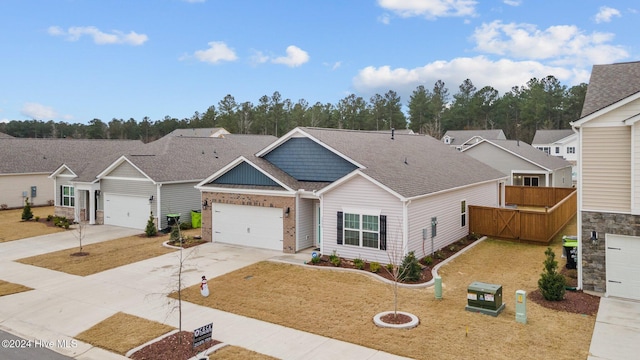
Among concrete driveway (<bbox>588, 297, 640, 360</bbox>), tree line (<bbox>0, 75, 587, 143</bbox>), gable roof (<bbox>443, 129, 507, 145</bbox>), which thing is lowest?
concrete driveway (<bbox>588, 297, 640, 360</bbox>)

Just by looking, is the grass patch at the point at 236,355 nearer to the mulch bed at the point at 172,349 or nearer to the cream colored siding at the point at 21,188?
the mulch bed at the point at 172,349

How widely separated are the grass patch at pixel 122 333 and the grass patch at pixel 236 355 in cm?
205

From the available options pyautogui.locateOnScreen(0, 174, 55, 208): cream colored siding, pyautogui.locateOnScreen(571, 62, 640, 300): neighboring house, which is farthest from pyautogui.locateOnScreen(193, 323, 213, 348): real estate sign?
pyautogui.locateOnScreen(0, 174, 55, 208): cream colored siding

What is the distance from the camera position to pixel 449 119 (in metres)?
94.6

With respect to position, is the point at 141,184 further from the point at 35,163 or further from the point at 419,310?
the point at 419,310

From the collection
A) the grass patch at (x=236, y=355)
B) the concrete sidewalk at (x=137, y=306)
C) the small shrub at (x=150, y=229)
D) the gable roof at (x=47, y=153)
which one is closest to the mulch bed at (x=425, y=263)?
the concrete sidewalk at (x=137, y=306)

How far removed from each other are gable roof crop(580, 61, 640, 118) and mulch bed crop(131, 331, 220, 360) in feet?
40.9

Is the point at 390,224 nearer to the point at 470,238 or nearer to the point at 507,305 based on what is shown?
the point at 507,305

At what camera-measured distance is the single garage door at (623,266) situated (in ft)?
41.9

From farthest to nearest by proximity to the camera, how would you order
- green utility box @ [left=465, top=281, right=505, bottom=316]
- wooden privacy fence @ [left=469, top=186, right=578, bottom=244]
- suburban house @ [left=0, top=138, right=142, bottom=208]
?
suburban house @ [left=0, top=138, right=142, bottom=208] → wooden privacy fence @ [left=469, top=186, right=578, bottom=244] → green utility box @ [left=465, top=281, right=505, bottom=316]

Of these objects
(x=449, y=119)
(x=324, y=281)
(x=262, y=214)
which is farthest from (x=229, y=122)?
(x=324, y=281)

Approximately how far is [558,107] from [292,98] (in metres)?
55.3

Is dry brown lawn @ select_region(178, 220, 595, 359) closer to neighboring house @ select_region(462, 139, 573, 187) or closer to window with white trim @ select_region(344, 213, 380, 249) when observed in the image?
window with white trim @ select_region(344, 213, 380, 249)

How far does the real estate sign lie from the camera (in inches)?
377
